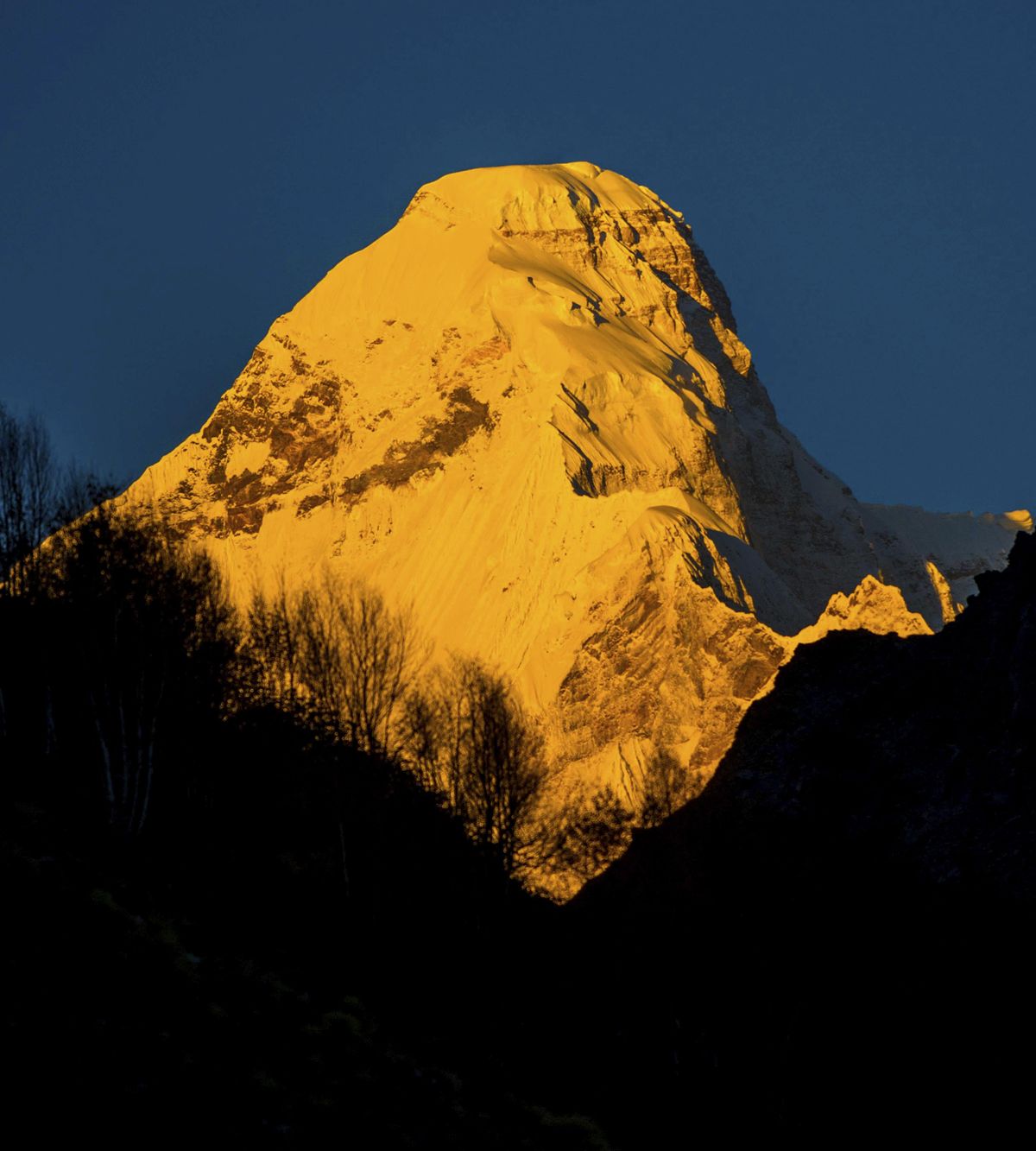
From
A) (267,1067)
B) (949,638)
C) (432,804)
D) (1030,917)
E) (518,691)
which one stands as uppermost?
(518,691)

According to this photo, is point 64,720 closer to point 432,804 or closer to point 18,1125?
point 432,804

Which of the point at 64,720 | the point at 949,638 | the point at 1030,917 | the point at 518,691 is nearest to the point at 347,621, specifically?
the point at 64,720

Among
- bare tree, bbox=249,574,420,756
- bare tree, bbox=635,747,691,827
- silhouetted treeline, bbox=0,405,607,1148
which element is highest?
bare tree, bbox=635,747,691,827

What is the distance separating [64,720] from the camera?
5481 cm

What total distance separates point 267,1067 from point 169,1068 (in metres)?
2.42

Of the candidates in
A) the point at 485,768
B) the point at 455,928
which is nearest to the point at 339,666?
the point at 455,928

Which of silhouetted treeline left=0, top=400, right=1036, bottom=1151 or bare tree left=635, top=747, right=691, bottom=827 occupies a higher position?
bare tree left=635, top=747, right=691, bottom=827

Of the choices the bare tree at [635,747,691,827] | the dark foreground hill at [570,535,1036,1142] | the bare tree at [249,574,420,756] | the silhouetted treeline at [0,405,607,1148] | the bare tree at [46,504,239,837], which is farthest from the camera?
the bare tree at [635,747,691,827]

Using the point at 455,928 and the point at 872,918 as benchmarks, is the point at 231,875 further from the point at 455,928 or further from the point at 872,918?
the point at 872,918

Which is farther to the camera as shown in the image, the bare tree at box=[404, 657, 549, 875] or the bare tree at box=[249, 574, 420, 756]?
the bare tree at box=[404, 657, 549, 875]

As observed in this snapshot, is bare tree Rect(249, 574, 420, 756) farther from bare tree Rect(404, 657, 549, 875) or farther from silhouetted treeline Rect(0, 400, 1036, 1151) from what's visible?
bare tree Rect(404, 657, 549, 875)

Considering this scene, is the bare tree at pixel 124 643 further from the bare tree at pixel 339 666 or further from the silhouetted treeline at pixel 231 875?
the bare tree at pixel 339 666

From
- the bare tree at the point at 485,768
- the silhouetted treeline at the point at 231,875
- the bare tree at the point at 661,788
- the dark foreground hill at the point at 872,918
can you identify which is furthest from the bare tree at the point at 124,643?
the bare tree at the point at 661,788

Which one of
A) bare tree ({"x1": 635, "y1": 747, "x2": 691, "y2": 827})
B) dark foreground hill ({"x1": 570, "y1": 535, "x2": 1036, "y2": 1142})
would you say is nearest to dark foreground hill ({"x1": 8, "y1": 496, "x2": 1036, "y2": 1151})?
dark foreground hill ({"x1": 570, "y1": 535, "x2": 1036, "y2": 1142})
